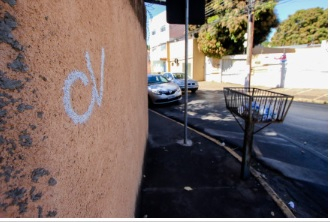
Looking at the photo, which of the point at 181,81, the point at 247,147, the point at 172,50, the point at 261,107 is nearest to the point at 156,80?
the point at 181,81

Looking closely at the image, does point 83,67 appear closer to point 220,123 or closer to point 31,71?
point 31,71

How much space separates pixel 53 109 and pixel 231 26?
17917mm

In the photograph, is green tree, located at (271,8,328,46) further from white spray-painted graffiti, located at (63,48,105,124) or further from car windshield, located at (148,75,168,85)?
white spray-painted graffiti, located at (63,48,105,124)

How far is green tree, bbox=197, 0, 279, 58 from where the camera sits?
52.2ft

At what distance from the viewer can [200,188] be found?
10.0 feet

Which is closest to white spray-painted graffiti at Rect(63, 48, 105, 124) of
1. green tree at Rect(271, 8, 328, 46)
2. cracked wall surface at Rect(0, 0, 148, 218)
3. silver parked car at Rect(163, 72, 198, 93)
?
cracked wall surface at Rect(0, 0, 148, 218)

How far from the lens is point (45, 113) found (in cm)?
67

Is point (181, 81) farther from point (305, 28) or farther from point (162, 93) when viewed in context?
point (305, 28)

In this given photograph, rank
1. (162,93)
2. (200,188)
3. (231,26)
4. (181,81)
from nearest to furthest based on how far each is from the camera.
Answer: (200,188) < (162,93) < (181,81) < (231,26)

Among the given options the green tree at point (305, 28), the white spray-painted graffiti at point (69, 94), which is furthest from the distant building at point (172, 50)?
the green tree at point (305, 28)

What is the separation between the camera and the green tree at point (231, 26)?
52.2 ft

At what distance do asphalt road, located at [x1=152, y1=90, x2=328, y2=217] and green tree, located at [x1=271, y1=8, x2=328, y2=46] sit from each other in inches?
1235

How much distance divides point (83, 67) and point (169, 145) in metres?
3.85

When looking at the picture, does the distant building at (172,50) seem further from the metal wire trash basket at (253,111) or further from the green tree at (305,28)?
the green tree at (305,28)
